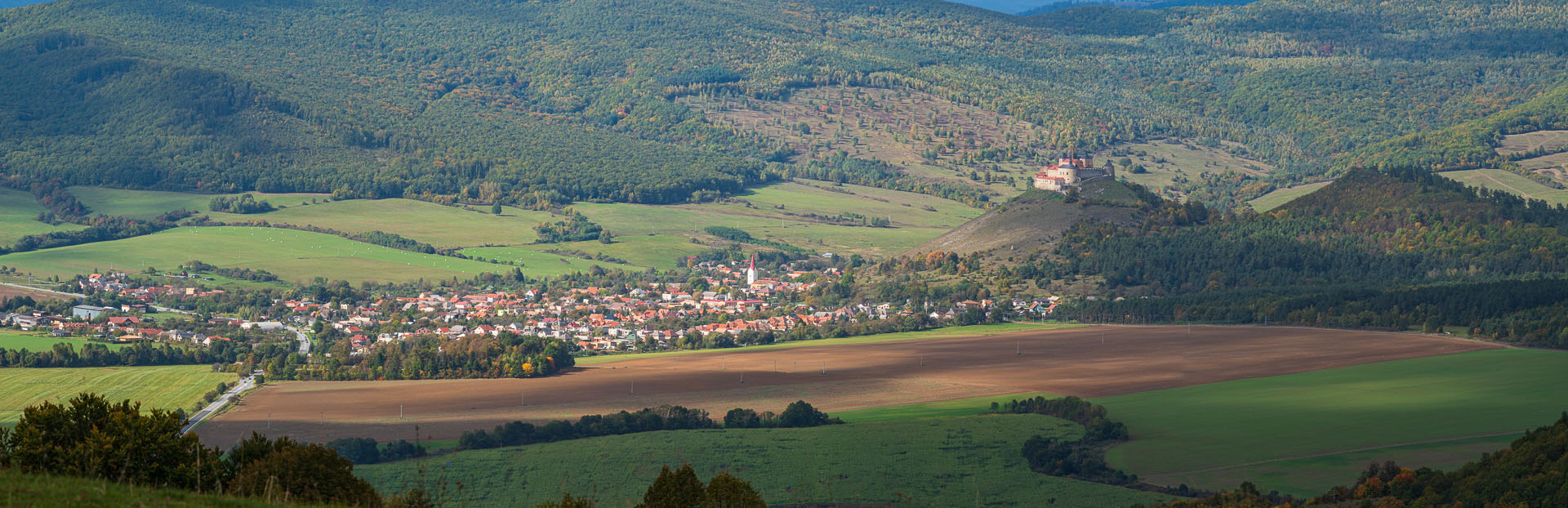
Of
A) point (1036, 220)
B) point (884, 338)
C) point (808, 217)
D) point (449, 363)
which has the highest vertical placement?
point (808, 217)

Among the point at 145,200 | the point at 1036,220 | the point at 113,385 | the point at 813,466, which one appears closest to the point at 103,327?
the point at 113,385

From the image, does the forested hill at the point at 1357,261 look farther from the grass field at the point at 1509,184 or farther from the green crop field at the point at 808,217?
the green crop field at the point at 808,217

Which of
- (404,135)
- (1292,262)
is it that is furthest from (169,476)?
(404,135)

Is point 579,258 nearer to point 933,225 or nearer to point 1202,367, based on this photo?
point 933,225

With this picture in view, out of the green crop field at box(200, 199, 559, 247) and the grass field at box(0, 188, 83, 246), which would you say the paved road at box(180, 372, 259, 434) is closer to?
the grass field at box(0, 188, 83, 246)

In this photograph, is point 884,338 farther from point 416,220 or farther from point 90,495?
point 416,220

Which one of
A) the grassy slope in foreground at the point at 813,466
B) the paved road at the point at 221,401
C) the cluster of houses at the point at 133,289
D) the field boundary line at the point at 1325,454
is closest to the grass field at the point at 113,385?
the paved road at the point at 221,401
